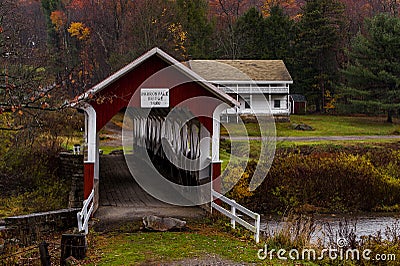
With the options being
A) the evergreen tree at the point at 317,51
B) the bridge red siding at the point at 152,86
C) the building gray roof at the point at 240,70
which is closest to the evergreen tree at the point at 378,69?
the building gray roof at the point at 240,70

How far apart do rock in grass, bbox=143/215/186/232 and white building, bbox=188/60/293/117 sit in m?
29.0

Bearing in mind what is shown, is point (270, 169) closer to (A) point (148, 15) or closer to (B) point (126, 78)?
(B) point (126, 78)

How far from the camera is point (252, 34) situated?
171ft

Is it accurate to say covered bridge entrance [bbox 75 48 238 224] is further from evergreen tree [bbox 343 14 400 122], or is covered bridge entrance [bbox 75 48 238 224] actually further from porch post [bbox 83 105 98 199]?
evergreen tree [bbox 343 14 400 122]

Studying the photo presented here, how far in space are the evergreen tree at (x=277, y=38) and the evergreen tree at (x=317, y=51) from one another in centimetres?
105

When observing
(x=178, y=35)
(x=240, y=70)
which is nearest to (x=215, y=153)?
(x=240, y=70)

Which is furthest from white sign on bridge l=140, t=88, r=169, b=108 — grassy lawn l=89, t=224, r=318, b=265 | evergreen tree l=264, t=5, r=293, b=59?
evergreen tree l=264, t=5, r=293, b=59

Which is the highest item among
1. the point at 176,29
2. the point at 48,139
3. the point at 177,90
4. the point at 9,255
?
the point at 176,29

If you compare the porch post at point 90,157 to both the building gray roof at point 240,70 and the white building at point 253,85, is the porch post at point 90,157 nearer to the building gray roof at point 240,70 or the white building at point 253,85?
the white building at point 253,85

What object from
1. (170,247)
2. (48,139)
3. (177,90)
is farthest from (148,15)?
(170,247)

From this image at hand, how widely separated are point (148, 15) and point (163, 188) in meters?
25.6

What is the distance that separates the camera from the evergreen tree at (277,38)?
51406 mm

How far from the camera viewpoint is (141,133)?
98.1 feet

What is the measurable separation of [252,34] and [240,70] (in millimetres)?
8438
